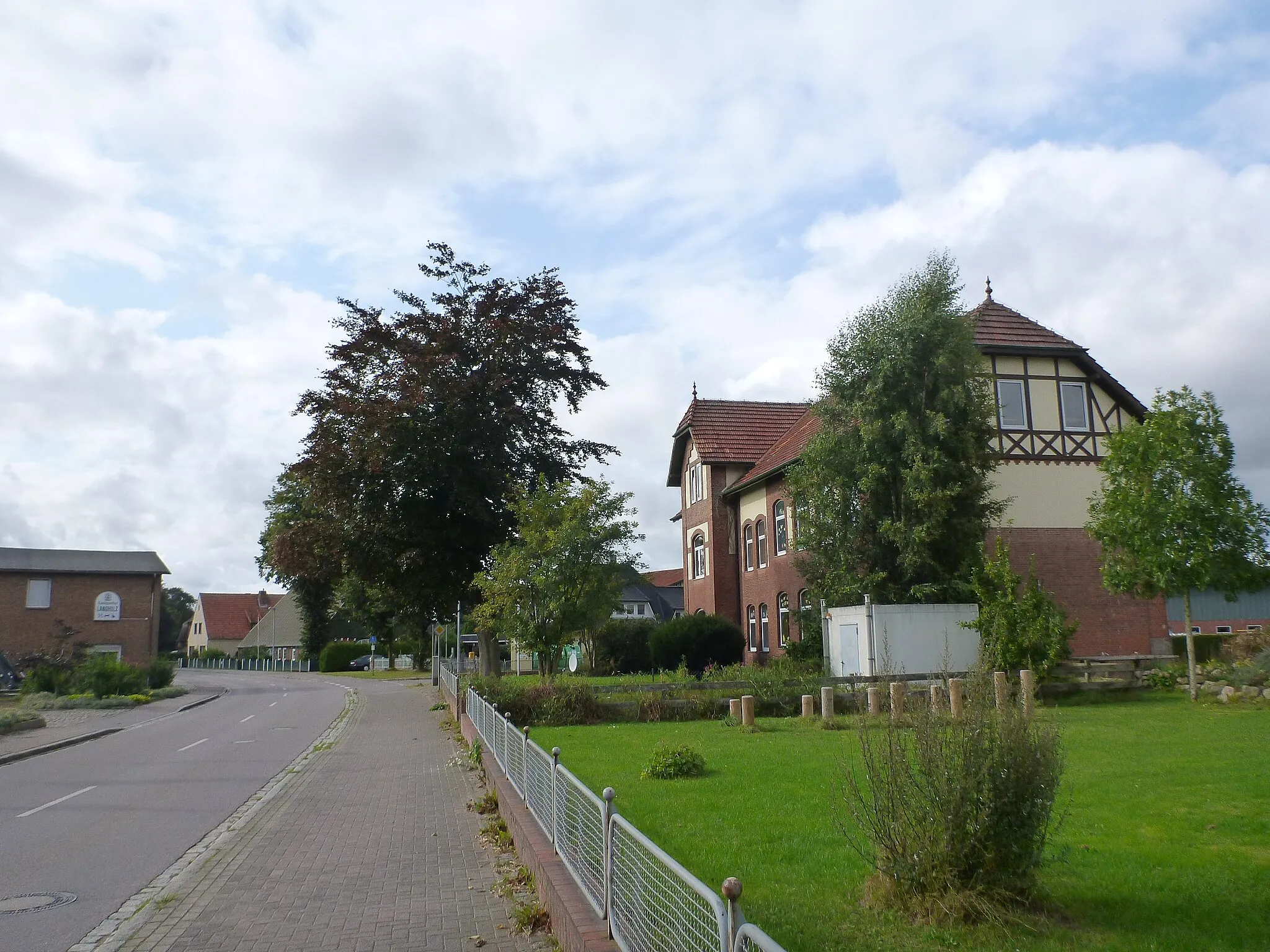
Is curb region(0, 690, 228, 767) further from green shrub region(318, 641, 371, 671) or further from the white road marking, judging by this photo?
green shrub region(318, 641, 371, 671)

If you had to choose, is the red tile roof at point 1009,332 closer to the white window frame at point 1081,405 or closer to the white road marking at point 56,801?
the white window frame at point 1081,405

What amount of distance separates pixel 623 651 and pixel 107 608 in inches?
1056

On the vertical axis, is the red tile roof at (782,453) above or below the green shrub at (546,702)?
above

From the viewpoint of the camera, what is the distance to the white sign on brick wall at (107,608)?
50188 millimetres

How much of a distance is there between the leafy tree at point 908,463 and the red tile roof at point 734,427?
12751mm

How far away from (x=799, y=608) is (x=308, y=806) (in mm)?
22426

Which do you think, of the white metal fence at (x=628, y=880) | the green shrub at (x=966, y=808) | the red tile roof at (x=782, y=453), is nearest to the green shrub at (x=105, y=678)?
the red tile roof at (x=782, y=453)

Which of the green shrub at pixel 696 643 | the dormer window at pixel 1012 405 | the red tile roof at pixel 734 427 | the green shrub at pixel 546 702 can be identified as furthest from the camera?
the red tile roof at pixel 734 427

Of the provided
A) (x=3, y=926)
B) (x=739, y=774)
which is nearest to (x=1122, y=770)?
(x=739, y=774)

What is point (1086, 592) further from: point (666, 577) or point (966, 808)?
point (666, 577)

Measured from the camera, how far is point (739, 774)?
39.7 feet

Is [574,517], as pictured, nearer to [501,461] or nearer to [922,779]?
[501,461]

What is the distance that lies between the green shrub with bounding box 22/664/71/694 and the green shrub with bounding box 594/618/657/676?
18918 mm

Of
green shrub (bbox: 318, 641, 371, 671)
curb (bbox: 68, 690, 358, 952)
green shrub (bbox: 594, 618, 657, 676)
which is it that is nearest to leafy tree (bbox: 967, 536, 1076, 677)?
curb (bbox: 68, 690, 358, 952)
